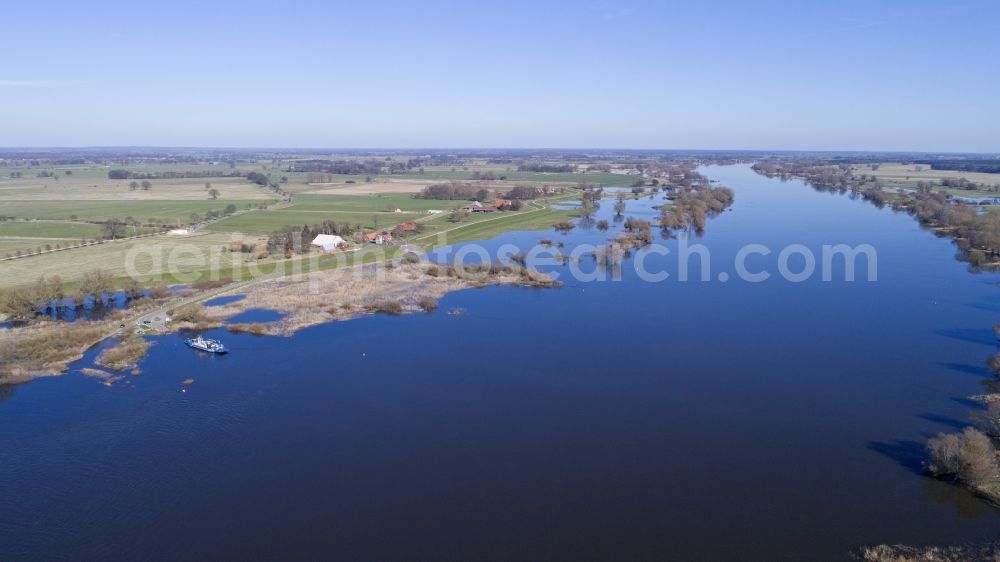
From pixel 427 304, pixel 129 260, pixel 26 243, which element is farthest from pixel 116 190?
pixel 427 304

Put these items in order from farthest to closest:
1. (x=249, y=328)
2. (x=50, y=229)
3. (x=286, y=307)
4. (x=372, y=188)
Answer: (x=372, y=188), (x=50, y=229), (x=286, y=307), (x=249, y=328)

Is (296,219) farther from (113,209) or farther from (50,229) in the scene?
(113,209)

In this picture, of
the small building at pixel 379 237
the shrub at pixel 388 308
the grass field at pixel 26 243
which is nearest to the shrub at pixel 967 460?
the shrub at pixel 388 308

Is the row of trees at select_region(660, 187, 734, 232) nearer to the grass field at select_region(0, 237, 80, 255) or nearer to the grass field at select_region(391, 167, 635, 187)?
the grass field at select_region(391, 167, 635, 187)

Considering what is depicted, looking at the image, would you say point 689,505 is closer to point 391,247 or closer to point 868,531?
point 868,531

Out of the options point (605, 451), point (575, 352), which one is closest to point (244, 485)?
point (605, 451)
